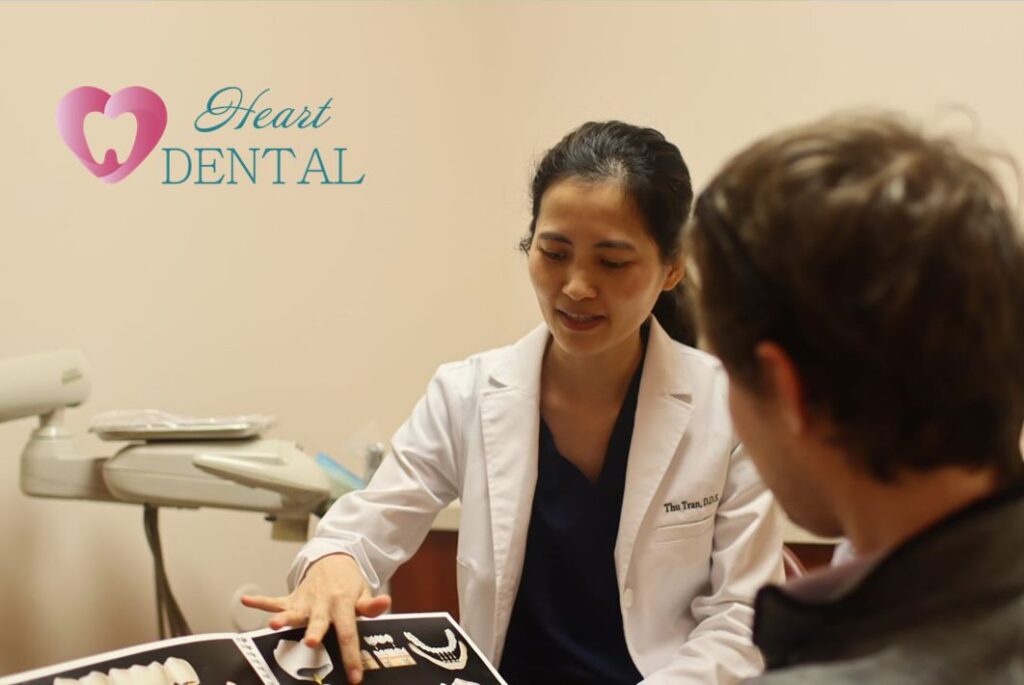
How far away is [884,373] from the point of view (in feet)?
1.86

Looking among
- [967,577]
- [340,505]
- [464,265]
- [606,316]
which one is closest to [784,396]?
[967,577]

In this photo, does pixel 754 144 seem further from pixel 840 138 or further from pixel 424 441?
pixel 424 441

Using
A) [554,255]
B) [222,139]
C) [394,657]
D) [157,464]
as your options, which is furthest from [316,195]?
[394,657]

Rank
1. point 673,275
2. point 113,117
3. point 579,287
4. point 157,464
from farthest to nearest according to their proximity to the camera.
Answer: point 113,117, point 157,464, point 673,275, point 579,287

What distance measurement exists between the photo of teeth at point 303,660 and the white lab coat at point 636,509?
0.61 ft

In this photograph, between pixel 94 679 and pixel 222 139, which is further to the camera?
pixel 222 139

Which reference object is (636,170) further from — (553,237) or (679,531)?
(679,531)

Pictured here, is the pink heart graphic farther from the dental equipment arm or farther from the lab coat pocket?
the lab coat pocket

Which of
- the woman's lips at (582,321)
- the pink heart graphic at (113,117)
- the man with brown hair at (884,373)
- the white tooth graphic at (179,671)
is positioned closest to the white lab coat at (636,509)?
the woman's lips at (582,321)

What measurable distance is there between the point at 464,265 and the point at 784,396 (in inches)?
80.2

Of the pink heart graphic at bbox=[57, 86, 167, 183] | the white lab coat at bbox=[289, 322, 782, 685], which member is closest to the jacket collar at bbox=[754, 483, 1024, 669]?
the white lab coat at bbox=[289, 322, 782, 685]

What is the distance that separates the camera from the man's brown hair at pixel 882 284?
55 cm

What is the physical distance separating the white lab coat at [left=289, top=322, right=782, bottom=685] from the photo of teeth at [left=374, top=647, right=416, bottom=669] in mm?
201

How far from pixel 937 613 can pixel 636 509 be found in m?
0.80
